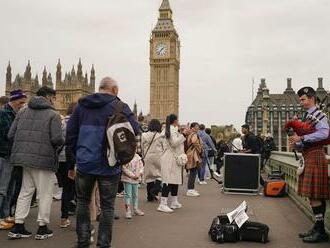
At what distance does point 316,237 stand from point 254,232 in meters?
0.84

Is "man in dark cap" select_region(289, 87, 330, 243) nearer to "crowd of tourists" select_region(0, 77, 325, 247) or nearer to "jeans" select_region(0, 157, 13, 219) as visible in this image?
"crowd of tourists" select_region(0, 77, 325, 247)

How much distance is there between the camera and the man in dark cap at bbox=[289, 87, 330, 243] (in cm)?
655

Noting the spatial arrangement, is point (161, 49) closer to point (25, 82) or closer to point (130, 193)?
point (25, 82)

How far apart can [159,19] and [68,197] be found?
114m

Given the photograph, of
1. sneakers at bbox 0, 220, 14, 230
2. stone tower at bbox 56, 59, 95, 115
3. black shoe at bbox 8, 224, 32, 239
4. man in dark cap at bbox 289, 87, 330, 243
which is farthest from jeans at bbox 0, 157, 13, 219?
stone tower at bbox 56, 59, 95, 115

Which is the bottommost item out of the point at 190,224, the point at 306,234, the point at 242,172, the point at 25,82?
the point at 190,224

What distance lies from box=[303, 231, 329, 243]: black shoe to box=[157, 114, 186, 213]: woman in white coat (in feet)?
11.5

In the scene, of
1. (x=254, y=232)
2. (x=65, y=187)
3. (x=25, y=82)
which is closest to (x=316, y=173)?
(x=254, y=232)

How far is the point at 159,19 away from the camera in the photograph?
4673 inches

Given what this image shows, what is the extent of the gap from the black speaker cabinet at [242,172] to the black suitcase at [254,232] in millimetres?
6376

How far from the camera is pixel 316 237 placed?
6555 mm

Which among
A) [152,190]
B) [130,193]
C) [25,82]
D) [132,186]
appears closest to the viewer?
[130,193]

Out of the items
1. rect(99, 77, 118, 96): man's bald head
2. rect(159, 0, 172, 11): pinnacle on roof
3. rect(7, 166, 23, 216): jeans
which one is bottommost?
rect(7, 166, 23, 216): jeans

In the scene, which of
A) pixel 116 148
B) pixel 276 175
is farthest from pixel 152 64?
pixel 116 148
